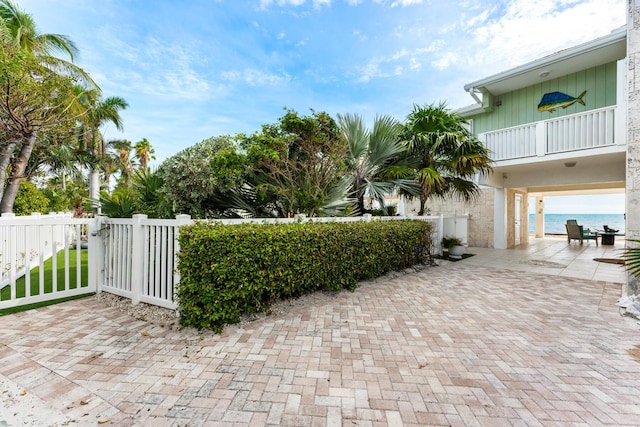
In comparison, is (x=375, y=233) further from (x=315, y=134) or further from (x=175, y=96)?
(x=175, y=96)

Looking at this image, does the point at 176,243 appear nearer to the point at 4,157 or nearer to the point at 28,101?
the point at 28,101

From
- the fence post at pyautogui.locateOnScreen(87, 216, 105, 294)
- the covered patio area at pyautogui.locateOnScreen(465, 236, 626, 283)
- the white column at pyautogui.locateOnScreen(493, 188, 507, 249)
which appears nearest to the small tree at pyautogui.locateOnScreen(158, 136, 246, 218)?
the fence post at pyautogui.locateOnScreen(87, 216, 105, 294)

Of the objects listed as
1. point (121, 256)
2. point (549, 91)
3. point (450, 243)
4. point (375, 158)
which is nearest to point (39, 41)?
point (121, 256)

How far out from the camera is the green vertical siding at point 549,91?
853 cm

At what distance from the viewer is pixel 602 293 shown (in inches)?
198

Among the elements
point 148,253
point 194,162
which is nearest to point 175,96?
point 194,162

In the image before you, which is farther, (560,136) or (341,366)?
(560,136)

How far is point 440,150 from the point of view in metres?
7.90

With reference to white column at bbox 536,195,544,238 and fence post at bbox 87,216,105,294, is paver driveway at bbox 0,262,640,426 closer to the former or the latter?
fence post at bbox 87,216,105,294

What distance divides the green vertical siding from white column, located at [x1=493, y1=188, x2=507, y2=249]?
8.95 ft

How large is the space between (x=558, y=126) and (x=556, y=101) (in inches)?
91.0

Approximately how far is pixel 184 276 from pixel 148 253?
1.16 metres

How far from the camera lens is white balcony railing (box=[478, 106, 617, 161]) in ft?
23.8

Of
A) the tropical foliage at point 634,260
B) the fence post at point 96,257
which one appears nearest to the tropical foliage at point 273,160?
the fence post at point 96,257
